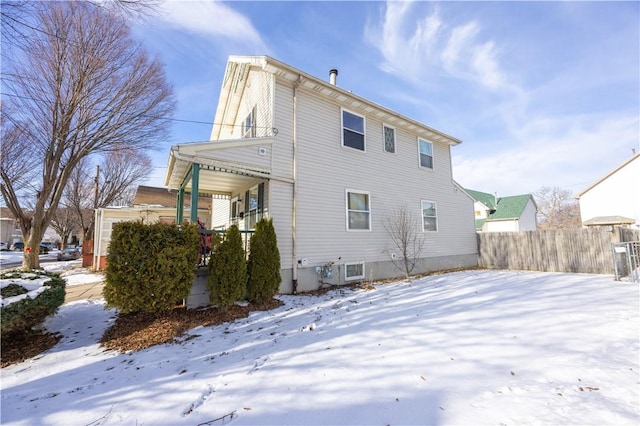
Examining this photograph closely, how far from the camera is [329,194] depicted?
8344 millimetres

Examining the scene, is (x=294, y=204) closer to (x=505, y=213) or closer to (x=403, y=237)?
(x=403, y=237)

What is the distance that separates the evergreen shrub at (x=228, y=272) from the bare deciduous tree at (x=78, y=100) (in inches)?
373

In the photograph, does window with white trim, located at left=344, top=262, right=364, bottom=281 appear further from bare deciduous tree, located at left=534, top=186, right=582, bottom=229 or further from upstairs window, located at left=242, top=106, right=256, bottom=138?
bare deciduous tree, located at left=534, top=186, right=582, bottom=229

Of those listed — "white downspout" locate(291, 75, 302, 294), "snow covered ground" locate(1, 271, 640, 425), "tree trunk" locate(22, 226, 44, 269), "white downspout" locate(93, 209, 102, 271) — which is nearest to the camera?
"snow covered ground" locate(1, 271, 640, 425)

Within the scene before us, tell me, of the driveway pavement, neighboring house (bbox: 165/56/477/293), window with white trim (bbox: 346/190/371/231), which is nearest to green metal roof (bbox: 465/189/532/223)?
neighboring house (bbox: 165/56/477/293)

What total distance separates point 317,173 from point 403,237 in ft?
12.8

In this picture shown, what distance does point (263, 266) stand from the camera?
6195mm

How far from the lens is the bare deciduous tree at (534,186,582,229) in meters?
38.0

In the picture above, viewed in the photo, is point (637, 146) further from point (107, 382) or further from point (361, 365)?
point (107, 382)

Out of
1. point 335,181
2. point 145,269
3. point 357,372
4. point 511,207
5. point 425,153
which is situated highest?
point 425,153

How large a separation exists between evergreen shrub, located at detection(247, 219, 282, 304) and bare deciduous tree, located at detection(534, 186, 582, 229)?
44.7 metres

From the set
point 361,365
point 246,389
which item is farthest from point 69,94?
point 361,365

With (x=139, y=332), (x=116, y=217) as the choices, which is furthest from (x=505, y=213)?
(x=116, y=217)

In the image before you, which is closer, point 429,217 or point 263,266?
point 263,266
